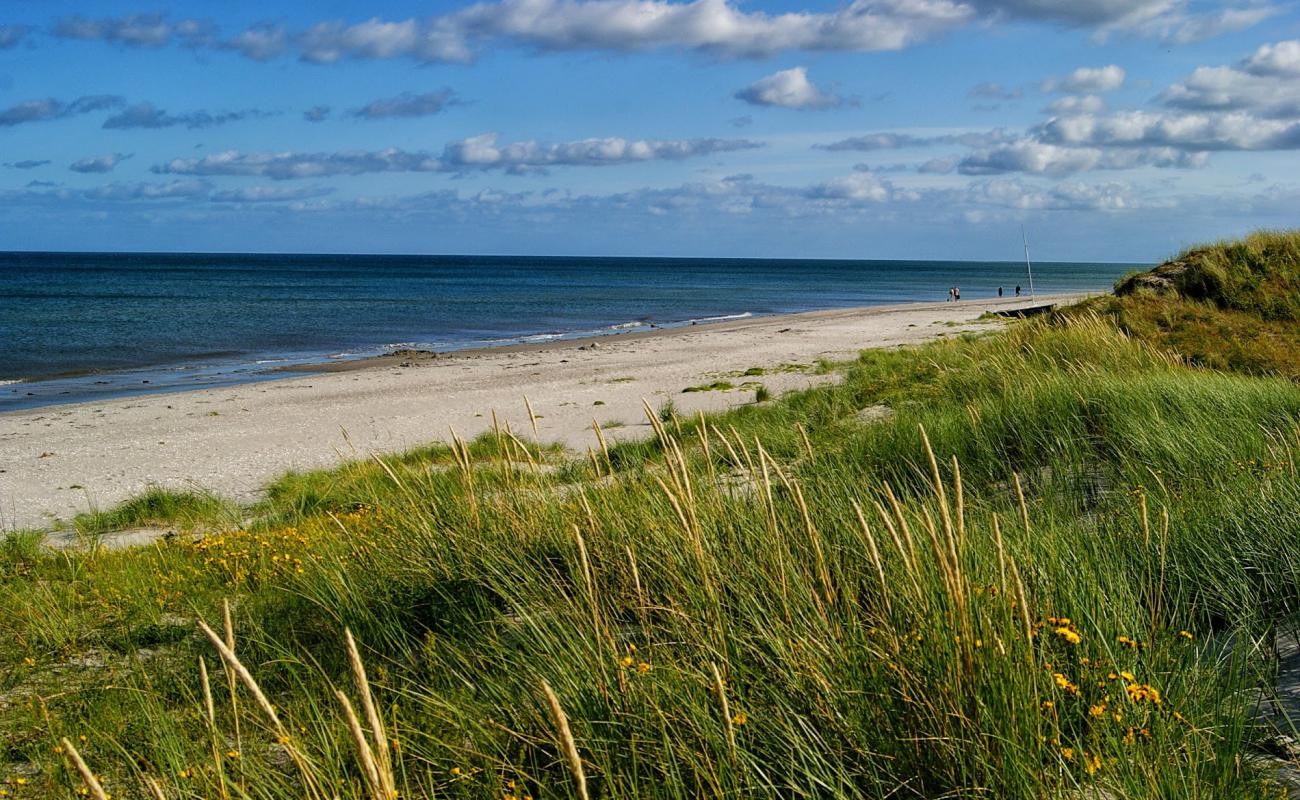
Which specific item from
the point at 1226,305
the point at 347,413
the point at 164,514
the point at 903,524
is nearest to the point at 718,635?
the point at 903,524

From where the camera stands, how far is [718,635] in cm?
333

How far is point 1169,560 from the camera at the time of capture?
447 centimetres

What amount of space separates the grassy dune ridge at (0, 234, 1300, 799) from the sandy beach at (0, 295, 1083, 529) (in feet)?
8.59

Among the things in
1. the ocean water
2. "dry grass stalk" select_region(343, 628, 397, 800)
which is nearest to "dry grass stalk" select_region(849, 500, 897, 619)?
"dry grass stalk" select_region(343, 628, 397, 800)

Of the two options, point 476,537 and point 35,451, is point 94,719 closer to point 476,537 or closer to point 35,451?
point 476,537

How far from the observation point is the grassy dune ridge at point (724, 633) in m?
2.81

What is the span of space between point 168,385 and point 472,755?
26323mm

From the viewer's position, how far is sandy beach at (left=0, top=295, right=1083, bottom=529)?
13602 mm

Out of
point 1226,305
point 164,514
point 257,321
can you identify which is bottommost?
point 164,514

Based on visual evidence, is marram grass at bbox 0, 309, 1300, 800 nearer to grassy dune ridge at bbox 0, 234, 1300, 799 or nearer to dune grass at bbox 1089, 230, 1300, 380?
grassy dune ridge at bbox 0, 234, 1300, 799

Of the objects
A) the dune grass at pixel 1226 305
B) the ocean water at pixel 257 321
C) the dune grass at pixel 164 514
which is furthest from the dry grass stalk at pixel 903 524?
the ocean water at pixel 257 321

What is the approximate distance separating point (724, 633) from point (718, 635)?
0.30 m

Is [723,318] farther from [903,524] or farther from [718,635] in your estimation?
[903,524]

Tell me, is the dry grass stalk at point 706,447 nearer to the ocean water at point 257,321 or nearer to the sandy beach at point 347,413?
the sandy beach at point 347,413
